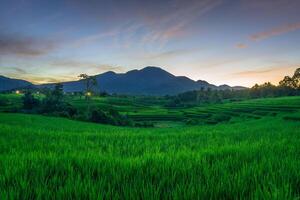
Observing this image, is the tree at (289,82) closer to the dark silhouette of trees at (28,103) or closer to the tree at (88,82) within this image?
the tree at (88,82)

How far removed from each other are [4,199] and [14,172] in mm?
1013

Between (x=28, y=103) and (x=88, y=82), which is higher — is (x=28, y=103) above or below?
below

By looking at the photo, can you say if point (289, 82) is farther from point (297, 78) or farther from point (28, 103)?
point (28, 103)

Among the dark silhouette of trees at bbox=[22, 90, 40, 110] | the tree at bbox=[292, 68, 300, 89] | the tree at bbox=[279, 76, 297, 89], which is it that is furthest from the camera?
the tree at bbox=[279, 76, 297, 89]

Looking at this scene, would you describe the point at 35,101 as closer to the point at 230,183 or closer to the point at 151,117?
the point at 151,117

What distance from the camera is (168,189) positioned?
2443mm

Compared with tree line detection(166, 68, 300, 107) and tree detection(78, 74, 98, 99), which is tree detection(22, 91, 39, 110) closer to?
tree detection(78, 74, 98, 99)

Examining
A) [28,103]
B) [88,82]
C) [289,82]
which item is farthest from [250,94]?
[28,103]

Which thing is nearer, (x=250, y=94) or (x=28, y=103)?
(x=28, y=103)

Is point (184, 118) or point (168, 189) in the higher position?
point (168, 189)

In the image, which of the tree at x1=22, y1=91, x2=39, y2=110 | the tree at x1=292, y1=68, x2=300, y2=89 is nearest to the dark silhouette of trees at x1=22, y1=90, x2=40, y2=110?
the tree at x1=22, y1=91, x2=39, y2=110

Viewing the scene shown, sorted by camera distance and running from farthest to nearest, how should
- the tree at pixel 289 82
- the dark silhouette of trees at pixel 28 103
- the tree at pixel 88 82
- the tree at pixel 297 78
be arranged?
the tree at pixel 289 82, the tree at pixel 297 78, the tree at pixel 88 82, the dark silhouette of trees at pixel 28 103

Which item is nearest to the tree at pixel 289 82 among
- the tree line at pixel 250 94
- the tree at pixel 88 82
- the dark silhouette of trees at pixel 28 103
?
the tree line at pixel 250 94

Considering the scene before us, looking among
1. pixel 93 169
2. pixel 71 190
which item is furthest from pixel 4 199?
pixel 93 169
